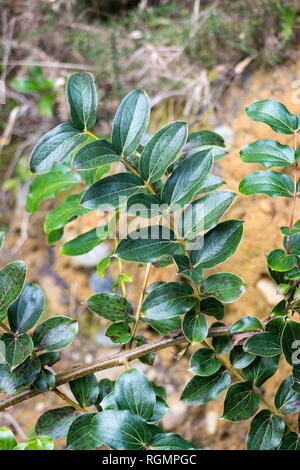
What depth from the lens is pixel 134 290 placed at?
4.65 feet

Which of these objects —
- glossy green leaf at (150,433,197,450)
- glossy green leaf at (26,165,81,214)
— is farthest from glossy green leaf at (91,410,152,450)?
glossy green leaf at (26,165,81,214)

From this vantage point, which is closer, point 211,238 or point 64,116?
point 211,238

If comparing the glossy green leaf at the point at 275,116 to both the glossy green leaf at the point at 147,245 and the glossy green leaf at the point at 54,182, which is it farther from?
→ the glossy green leaf at the point at 54,182

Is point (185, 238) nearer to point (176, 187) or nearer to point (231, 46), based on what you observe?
point (176, 187)

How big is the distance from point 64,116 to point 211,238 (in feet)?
4.37

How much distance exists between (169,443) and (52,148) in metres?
0.36

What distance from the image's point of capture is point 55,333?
641 millimetres

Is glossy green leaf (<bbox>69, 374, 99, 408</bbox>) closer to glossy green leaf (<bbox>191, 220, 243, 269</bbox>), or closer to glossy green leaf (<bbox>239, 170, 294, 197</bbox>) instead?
glossy green leaf (<bbox>191, 220, 243, 269</bbox>)

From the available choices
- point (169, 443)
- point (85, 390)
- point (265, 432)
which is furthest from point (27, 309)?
point (265, 432)

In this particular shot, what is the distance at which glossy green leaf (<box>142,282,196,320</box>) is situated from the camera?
0.58m

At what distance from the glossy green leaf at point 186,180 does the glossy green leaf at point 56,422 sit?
1.12 ft

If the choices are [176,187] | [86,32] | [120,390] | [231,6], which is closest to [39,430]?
[120,390]

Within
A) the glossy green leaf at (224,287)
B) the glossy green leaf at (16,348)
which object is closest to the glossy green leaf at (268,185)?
the glossy green leaf at (224,287)
